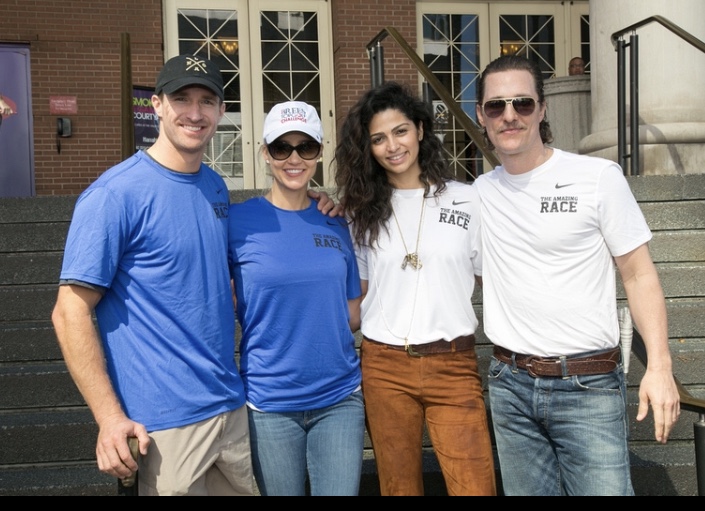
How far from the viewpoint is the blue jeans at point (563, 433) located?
8.59ft

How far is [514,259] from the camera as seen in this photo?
2.73 meters

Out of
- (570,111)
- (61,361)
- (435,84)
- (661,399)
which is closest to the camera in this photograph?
(661,399)

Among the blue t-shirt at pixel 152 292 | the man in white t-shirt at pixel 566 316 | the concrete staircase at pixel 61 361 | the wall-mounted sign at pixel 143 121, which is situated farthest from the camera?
the wall-mounted sign at pixel 143 121

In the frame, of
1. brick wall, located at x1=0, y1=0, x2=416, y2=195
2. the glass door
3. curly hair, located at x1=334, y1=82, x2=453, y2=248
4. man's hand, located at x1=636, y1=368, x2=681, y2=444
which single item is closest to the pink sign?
brick wall, located at x1=0, y1=0, x2=416, y2=195

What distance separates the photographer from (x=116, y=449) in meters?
2.26

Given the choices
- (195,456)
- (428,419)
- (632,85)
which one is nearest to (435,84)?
(632,85)

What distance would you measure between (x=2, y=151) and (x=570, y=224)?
9131 millimetres

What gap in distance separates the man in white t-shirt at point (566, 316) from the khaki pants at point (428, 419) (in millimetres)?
103

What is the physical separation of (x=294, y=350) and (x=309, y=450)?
346 millimetres

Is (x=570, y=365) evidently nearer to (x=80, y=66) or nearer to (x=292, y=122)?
(x=292, y=122)

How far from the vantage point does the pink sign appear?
10.2 metres

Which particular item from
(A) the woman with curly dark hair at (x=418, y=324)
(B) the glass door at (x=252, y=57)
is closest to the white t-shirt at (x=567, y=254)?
(A) the woman with curly dark hair at (x=418, y=324)

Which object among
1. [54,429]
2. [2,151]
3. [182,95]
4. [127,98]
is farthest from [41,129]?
[182,95]

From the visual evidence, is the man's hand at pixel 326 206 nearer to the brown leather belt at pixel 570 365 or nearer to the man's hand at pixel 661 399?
the brown leather belt at pixel 570 365
